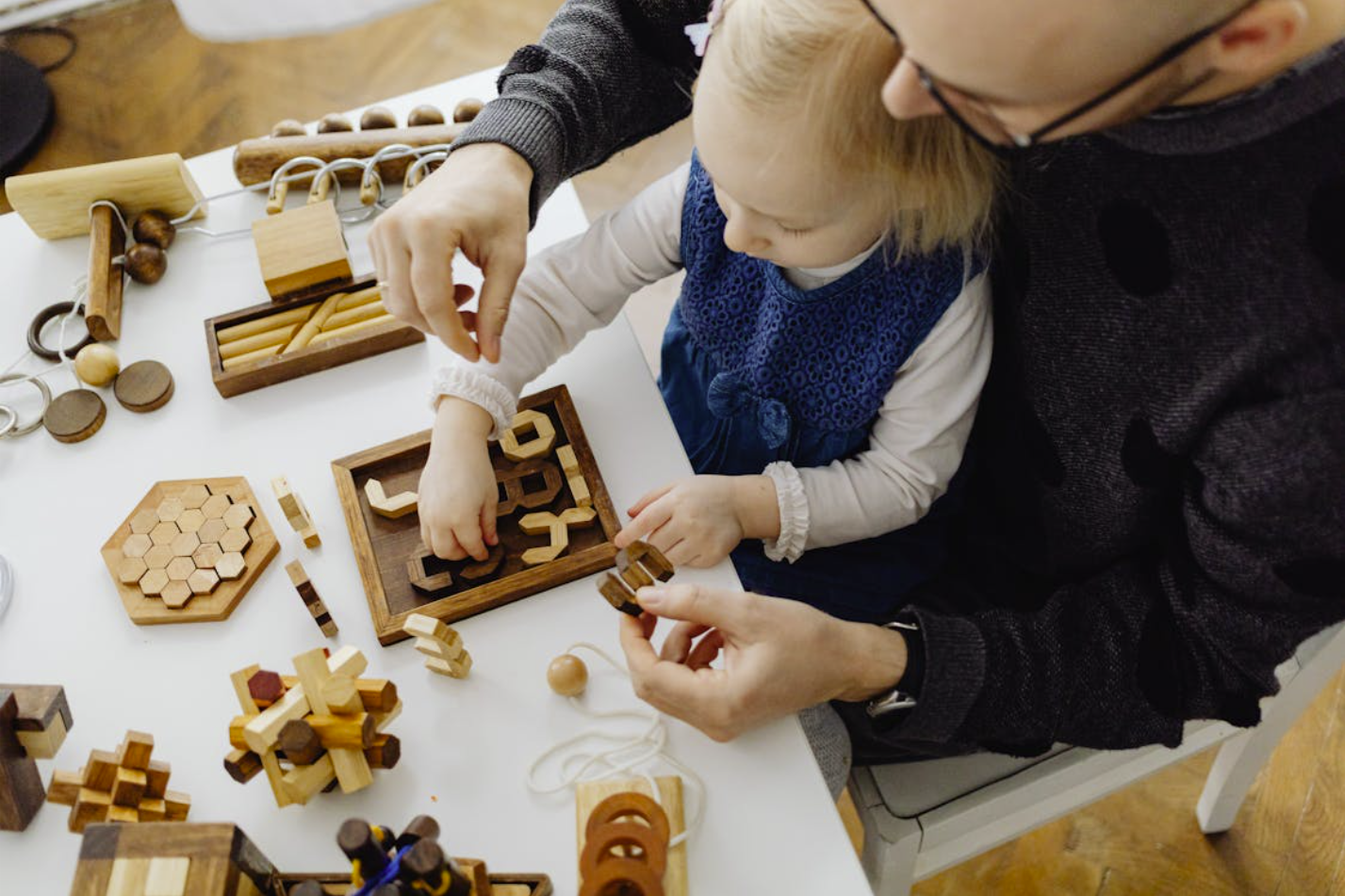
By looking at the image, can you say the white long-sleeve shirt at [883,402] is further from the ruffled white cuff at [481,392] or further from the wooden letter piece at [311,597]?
the wooden letter piece at [311,597]

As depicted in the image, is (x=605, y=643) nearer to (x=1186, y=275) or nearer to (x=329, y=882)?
(x=329, y=882)

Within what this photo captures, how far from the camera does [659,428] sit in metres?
0.97

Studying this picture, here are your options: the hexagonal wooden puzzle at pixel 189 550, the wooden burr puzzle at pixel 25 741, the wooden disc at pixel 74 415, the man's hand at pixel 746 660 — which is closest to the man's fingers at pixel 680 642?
the man's hand at pixel 746 660

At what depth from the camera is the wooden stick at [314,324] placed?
3.35ft

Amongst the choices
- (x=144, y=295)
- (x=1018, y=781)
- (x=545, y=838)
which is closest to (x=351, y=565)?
(x=545, y=838)

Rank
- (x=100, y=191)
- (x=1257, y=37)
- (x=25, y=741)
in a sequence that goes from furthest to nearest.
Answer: (x=100, y=191) → (x=25, y=741) → (x=1257, y=37)

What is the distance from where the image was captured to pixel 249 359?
1015mm

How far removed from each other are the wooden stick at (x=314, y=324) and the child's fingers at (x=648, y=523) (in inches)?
14.6

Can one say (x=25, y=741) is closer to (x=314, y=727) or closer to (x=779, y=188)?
(x=314, y=727)

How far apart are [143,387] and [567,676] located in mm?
505

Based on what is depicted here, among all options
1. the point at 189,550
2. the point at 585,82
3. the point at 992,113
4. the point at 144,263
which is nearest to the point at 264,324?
the point at 144,263

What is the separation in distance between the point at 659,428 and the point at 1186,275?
437mm

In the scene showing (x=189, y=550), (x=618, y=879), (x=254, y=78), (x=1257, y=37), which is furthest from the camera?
(x=254, y=78)

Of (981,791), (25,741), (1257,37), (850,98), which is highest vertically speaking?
(1257,37)
